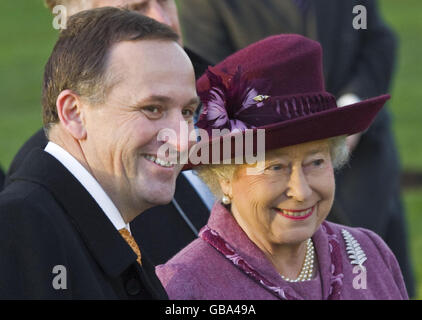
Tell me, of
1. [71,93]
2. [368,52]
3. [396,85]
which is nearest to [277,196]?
[71,93]

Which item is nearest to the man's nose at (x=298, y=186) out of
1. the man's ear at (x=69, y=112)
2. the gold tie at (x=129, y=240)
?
the gold tie at (x=129, y=240)

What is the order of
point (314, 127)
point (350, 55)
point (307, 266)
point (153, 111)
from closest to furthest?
point (153, 111)
point (314, 127)
point (307, 266)
point (350, 55)

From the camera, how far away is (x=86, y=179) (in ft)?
8.30

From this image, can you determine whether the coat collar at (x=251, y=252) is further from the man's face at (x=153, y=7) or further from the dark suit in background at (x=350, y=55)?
the dark suit in background at (x=350, y=55)

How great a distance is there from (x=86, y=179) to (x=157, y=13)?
58.0 inches

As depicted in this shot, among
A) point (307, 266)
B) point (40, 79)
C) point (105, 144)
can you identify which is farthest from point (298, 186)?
point (40, 79)

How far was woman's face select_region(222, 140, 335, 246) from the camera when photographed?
127 inches

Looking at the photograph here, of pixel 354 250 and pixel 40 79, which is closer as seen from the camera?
pixel 354 250

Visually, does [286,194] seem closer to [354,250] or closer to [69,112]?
[354,250]

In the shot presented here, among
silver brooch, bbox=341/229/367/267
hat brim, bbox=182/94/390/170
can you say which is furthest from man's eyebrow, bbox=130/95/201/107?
silver brooch, bbox=341/229/367/267

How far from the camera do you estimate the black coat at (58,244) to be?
2.28 meters

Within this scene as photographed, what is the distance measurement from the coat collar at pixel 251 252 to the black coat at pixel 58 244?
0.64m

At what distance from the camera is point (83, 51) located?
8.32 ft
